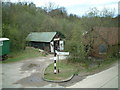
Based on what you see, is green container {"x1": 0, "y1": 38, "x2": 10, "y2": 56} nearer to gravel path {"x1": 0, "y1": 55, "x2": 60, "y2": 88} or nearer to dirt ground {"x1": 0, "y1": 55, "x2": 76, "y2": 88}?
gravel path {"x1": 0, "y1": 55, "x2": 60, "y2": 88}

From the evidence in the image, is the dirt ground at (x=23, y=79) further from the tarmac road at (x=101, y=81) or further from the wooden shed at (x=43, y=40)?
the wooden shed at (x=43, y=40)

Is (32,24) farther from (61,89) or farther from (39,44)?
(61,89)

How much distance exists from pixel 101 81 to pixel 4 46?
A: 559 inches

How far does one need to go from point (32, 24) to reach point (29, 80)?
83.4 ft

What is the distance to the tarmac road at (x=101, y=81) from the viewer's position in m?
12.2

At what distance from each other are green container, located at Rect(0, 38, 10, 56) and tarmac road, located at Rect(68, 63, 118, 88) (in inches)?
492

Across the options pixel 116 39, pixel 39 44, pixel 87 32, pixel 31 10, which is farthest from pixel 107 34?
pixel 31 10

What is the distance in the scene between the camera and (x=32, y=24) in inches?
1502

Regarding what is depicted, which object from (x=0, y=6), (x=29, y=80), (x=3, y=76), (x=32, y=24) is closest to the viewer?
(x=29, y=80)

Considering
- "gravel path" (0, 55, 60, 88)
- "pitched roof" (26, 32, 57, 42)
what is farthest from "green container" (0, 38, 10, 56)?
"pitched roof" (26, 32, 57, 42)

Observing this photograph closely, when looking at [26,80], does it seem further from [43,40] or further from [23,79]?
[43,40]

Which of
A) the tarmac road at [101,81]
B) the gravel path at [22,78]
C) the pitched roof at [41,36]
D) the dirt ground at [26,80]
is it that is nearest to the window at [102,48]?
the pitched roof at [41,36]

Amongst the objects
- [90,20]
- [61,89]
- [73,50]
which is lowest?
[61,89]

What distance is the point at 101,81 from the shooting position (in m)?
13.2
